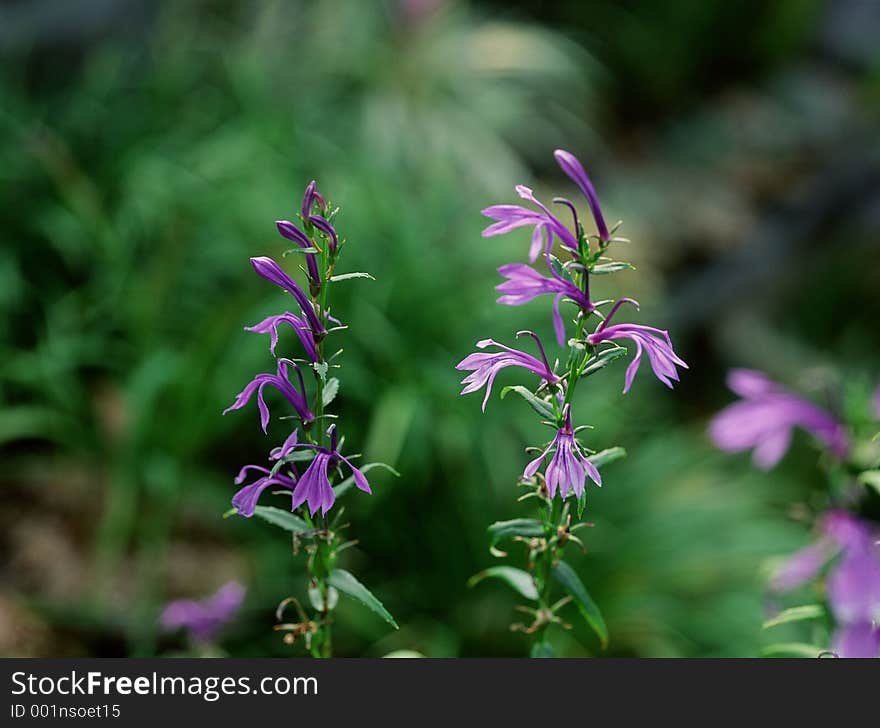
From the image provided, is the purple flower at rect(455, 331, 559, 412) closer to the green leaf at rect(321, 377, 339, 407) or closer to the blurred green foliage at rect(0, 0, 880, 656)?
the green leaf at rect(321, 377, 339, 407)

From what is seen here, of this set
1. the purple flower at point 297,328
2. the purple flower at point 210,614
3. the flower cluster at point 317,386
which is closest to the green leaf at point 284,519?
the flower cluster at point 317,386

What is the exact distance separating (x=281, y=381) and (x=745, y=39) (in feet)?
15.7

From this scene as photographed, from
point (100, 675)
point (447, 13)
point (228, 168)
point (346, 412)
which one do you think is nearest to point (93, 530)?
point (346, 412)

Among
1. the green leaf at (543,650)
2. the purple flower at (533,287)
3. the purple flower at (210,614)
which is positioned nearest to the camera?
the purple flower at (533,287)

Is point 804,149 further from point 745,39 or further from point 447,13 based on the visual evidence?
point 447,13

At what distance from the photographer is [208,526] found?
6.36 feet

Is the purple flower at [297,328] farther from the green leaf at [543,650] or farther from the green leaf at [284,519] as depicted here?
the green leaf at [543,650]

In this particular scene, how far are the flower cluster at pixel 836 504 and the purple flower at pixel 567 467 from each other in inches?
8.8

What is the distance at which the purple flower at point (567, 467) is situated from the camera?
0.62m

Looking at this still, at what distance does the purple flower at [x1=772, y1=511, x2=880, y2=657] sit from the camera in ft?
2.23

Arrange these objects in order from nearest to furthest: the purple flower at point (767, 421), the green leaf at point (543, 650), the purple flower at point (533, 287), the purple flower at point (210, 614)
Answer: the purple flower at point (533, 287) < the green leaf at point (543, 650) < the purple flower at point (767, 421) < the purple flower at point (210, 614)

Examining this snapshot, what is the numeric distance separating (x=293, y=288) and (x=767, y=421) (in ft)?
1.64

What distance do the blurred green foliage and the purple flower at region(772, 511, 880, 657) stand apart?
0.96 metres

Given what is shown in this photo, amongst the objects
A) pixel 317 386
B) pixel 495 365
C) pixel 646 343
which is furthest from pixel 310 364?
pixel 646 343
